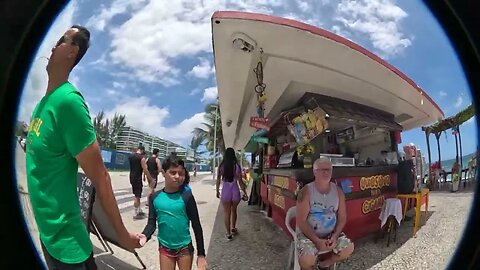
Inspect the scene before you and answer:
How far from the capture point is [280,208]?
1.36 m

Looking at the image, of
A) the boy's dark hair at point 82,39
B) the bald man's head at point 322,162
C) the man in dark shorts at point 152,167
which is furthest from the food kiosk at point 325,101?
the boy's dark hair at point 82,39

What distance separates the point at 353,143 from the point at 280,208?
1.39 feet

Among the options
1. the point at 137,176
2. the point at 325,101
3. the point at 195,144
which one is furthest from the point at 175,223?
the point at 325,101

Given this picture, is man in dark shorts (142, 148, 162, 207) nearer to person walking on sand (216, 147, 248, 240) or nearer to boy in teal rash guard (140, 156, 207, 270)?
boy in teal rash guard (140, 156, 207, 270)

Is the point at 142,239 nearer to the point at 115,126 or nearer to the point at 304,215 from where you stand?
the point at 115,126

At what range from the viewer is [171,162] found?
1150 mm

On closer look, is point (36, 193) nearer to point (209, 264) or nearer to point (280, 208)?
point (209, 264)

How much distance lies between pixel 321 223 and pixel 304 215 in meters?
0.07

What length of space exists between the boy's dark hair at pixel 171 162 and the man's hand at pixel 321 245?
21.5 inches

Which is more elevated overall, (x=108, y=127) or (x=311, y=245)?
(x=108, y=127)

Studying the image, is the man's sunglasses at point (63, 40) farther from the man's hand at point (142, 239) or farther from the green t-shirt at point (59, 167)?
the man's hand at point (142, 239)

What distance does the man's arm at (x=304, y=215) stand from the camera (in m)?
1.19

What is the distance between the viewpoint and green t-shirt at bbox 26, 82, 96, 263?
1.00m

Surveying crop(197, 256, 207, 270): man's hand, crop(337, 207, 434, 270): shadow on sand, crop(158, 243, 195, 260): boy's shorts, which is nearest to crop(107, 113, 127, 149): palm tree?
crop(158, 243, 195, 260): boy's shorts
